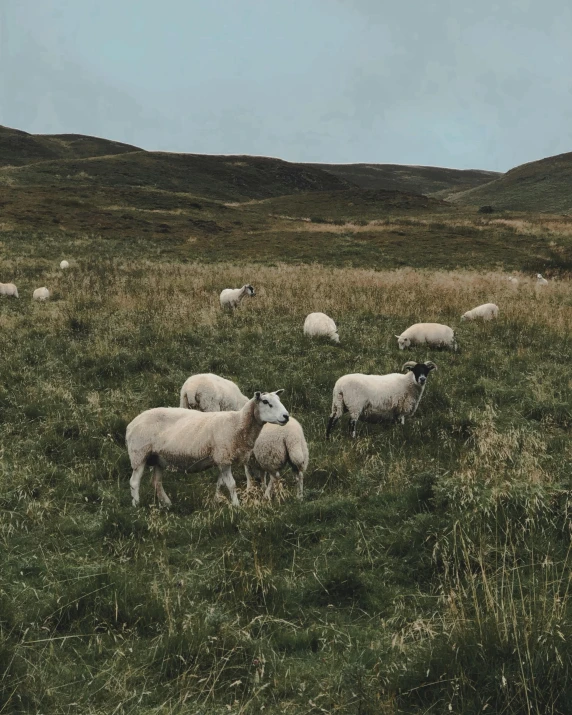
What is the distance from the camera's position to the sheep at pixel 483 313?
1723 cm

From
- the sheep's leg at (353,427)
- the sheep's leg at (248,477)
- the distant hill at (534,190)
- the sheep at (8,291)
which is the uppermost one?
the distant hill at (534,190)

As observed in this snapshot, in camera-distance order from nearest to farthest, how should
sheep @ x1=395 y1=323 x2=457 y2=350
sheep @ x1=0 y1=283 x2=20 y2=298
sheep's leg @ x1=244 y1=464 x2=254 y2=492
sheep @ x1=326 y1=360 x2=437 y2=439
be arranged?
sheep's leg @ x1=244 y1=464 x2=254 y2=492, sheep @ x1=326 y1=360 x2=437 y2=439, sheep @ x1=395 y1=323 x2=457 y2=350, sheep @ x1=0 y1=283 x2=20 y2=298

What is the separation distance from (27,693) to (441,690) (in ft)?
8.55

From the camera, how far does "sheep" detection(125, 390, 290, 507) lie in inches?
267

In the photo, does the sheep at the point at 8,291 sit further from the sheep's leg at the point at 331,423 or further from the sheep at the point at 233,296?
the sheep's leg at the point at 331,423

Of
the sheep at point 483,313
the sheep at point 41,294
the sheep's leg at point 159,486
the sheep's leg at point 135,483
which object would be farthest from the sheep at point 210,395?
the sheep at point 41,294

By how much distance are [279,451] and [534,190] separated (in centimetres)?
9868

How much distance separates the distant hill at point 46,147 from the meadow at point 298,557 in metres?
91.8

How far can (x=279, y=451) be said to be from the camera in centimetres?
722

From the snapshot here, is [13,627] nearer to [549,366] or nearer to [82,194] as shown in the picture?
[549,366]

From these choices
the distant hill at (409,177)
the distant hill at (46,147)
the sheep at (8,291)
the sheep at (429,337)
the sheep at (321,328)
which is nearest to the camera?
Answer: the sheep at (429,337)

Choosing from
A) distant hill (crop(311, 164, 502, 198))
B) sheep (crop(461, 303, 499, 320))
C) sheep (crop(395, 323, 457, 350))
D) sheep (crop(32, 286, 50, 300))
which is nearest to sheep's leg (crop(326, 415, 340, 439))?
sheep (crop(395, 323, 457, 350))

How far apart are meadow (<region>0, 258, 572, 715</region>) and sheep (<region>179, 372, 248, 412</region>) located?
1101 millimetres

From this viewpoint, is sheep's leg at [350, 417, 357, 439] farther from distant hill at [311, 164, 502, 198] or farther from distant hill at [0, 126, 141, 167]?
distant hill at [311, 164, 502, 198]
